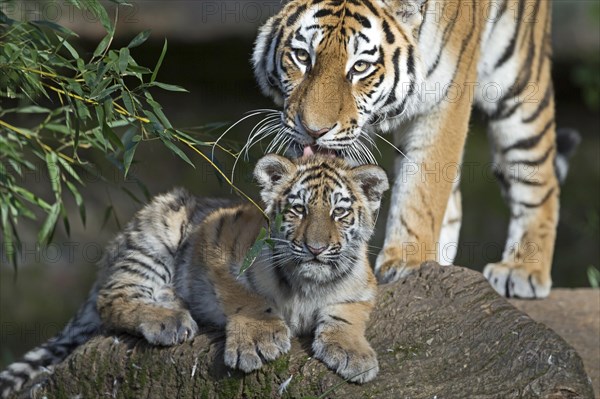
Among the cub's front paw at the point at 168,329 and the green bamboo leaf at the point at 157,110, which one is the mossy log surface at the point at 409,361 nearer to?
the cub's front paw at the point at 168,329

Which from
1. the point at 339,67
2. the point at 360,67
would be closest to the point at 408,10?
the point at 360,67

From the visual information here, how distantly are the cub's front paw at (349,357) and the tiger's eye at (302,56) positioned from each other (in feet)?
3.52

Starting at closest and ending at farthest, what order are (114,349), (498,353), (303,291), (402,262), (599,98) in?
(498,353), (303,291), (114,349), (402,262), (599,98)

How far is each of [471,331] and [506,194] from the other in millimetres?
2061

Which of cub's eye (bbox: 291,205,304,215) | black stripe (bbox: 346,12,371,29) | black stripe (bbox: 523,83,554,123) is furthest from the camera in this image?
black stripe (bbox: 523,83,554,123)

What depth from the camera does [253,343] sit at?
287 centimetres

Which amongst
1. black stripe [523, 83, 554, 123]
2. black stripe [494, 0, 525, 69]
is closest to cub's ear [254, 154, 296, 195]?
black stripe [494, 0, 525, 69]

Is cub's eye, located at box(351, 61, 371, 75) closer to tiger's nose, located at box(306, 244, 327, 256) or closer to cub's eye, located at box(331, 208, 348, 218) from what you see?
cub's eye, located at box(331, 208, 348, 218)

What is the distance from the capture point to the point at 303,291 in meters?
3.04

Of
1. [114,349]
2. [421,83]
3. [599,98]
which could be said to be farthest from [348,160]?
[599,98]

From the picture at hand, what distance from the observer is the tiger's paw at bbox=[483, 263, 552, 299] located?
4.45m

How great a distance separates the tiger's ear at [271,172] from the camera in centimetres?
305

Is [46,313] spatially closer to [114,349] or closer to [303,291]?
[114,349]

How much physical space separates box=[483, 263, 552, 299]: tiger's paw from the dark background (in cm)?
211
